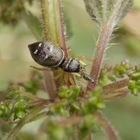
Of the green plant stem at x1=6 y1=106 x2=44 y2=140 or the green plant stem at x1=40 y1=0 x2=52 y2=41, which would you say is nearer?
the green plant stem at x1=6 y1=106 x2=44 y2=140

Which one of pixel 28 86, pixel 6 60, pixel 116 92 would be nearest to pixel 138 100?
pixel 6 60

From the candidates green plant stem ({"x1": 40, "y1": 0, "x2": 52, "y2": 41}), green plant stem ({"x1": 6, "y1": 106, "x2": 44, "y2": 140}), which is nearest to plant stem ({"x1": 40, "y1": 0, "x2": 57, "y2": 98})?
green plant stem ({"x1": 40, "y1": 0, "x2": 52, "y2": 41})

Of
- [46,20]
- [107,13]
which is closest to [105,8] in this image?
[107,13]

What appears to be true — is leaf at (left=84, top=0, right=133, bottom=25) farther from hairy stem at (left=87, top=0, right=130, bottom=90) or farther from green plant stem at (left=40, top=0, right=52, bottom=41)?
green plant stem at (left=40, top=0, right=52, bottom=41)

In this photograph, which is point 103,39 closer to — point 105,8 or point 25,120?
point 105,8

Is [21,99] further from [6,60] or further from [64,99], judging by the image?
[6,60]

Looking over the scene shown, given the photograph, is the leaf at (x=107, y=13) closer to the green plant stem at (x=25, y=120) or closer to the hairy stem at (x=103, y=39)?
the hairy stem at (x=103, y=39)

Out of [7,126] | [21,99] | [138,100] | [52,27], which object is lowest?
[138,100]
